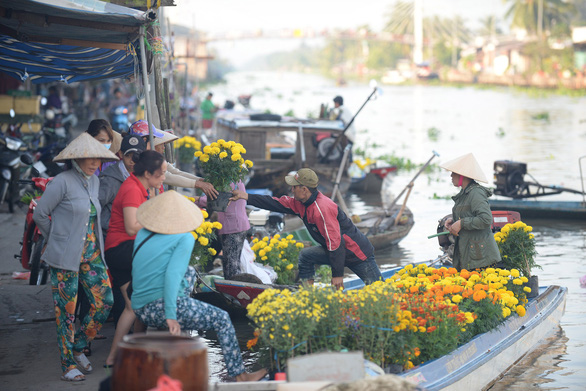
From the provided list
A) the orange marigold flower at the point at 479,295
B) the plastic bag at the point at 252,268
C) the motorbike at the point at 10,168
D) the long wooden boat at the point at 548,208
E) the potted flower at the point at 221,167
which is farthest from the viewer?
the long wooden boat at the point at 548,208

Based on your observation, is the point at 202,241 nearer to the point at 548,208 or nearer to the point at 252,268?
the point at 252,268

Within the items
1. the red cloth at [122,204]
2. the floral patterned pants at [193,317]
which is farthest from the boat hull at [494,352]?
the red cloth at [122,204]

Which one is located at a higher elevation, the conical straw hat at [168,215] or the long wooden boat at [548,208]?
the conical straw hat at [168,215]

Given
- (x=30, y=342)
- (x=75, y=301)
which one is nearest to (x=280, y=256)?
(x=30, y=342)

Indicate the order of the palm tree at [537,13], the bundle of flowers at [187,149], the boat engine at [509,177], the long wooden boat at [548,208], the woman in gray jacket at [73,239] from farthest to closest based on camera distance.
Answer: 1. the palm tree at [537,13]
2. the bundle of flowers at [187,149]
3. the long wooden boat at [548,208]
4. the boat engine at [509,177]
5. the woman in gray jacket at [73,239]

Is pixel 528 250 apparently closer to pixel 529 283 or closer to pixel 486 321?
pixel 529 283

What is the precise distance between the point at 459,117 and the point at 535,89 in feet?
84.5

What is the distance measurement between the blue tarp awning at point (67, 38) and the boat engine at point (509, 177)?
26.9ft

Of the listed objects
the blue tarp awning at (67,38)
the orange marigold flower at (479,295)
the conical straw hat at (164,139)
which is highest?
the blue tarp awning at (67,38)

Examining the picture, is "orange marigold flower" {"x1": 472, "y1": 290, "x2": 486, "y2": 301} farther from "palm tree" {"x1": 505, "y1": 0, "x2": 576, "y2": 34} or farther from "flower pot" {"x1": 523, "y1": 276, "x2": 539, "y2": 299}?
"palm tree" {"x1": 505, "y1": 0, "x2": 576, "y2": 34}

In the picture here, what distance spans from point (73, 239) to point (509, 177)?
1070cm

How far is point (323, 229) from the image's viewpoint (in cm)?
700

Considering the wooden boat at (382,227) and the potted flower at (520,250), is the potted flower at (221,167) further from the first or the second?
the wooden boat at (382,227)

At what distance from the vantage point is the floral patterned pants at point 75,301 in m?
5.56
